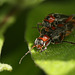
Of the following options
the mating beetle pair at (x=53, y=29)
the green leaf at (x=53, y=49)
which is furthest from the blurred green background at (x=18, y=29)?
the mating beetle pair at (x=53, y=29)

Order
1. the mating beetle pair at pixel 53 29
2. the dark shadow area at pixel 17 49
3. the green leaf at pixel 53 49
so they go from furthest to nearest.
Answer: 1. the dark shadow area at pixel 17 49
2. the mating beetle pair at pixel 53 29
3. the green leaf at pixel 53 49

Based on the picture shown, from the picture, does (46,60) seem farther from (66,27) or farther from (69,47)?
(66,27)

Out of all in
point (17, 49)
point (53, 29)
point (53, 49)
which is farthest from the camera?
point (17, 49)

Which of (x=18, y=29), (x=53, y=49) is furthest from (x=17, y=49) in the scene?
(x=53, y=49)

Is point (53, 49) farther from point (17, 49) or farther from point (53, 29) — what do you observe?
point (17, 49)

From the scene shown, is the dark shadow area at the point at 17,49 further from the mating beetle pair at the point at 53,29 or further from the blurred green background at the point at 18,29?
the mating beetle pair at the point at 53,29

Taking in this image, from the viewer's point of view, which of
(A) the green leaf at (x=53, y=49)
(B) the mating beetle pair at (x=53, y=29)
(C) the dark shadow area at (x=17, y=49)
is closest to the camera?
(A) the green leaf at (x=53, y=49)

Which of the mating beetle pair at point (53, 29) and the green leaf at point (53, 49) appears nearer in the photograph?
the green leaf at point (53, 49)

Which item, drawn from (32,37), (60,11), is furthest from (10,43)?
(60,11)
